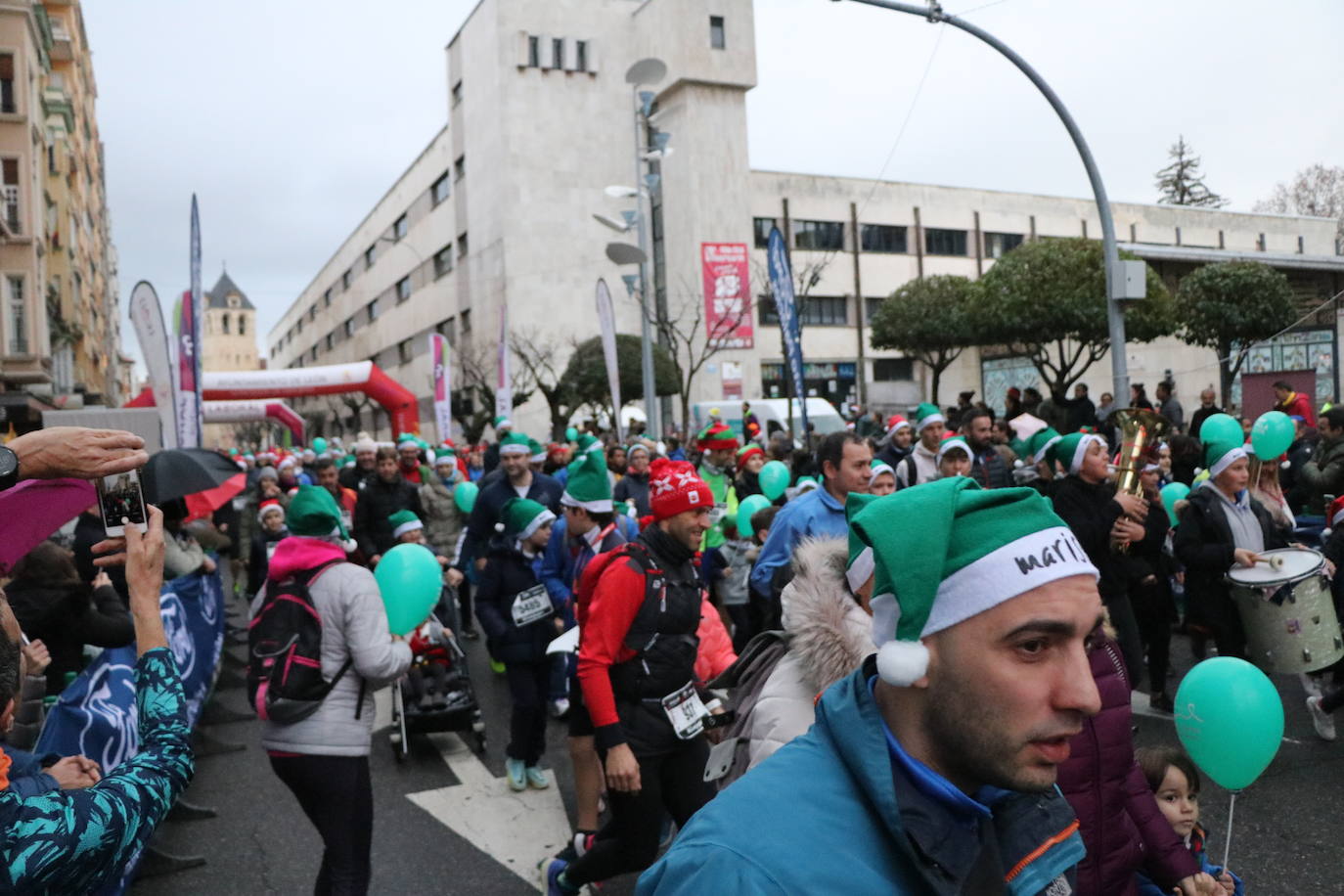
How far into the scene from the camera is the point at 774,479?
1016 centimetres

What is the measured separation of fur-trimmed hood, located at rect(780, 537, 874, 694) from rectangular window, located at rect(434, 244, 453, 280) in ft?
174

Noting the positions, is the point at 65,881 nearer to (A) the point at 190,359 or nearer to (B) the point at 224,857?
(B) the point at 224,857

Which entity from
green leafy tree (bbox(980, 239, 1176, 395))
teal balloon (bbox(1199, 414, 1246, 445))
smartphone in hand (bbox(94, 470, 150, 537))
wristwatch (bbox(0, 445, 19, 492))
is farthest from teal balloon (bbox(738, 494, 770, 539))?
green leafy tree (bbox(980, 239, 1176, 395))

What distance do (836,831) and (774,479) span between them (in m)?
8.89

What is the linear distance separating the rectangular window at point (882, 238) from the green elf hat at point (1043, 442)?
42.0m

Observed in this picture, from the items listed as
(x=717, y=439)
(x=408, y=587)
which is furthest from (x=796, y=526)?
(x=717, y=439)

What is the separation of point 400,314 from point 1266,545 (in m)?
60.3

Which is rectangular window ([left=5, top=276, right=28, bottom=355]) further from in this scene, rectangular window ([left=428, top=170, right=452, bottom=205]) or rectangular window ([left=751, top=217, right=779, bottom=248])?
rectangular window ([left=751, top=217, right=779, bottom=248])

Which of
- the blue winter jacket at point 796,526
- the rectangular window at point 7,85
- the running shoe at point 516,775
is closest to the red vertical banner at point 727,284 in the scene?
the rectangular window at point 7,85

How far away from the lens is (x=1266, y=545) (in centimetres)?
664

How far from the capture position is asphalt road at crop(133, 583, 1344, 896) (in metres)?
5.02

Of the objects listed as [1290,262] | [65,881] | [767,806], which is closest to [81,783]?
[65,881]

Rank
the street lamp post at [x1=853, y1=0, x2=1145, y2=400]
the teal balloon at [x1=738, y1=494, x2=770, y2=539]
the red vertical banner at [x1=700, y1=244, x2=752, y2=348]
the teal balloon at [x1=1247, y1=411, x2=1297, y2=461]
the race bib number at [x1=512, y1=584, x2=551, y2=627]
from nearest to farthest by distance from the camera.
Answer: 1. the race bib number at [x1=512, y1=584, x2=551, y2=627]
2. the teal balloon at [x1=1247, y1=411, x2=1297, y2=461]
3. the teal balloon at [x1=738, y1=494, x2=770, y2=539]
4. the street lamp post at [x1=853, y1=0, x2=1145, y2=400]
5. the red vertical banner at [x1=700, y1=244, x2=752, y2=348]

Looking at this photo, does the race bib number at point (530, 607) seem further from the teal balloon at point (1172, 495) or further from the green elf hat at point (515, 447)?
the teal balloon at point (1172, 495)
